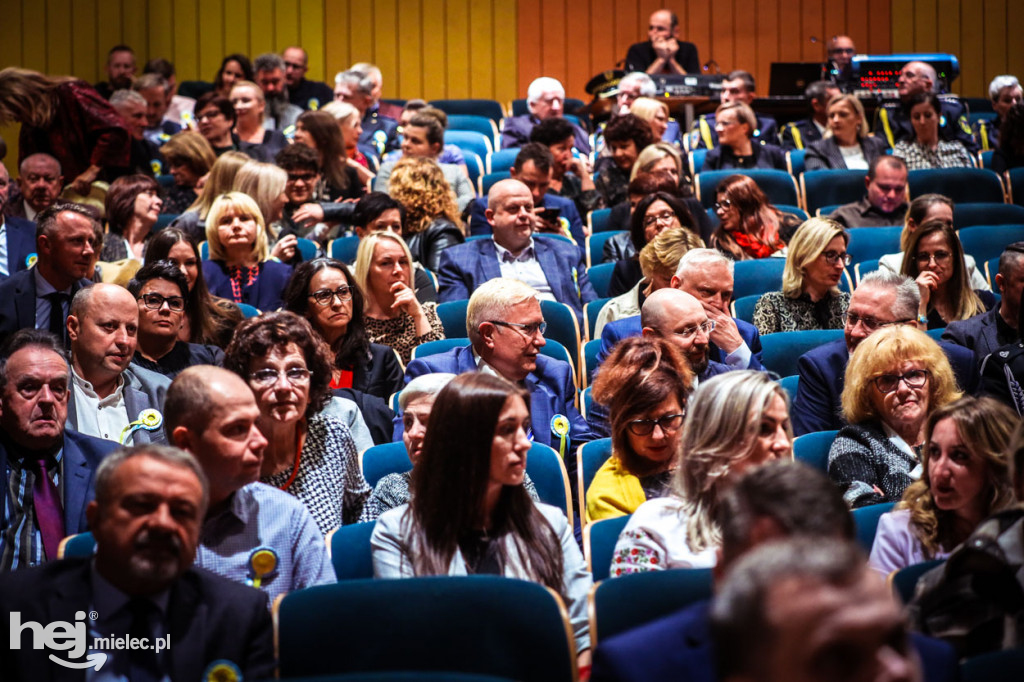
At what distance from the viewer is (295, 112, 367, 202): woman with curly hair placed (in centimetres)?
566

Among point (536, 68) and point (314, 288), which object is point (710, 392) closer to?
point (314, 288)

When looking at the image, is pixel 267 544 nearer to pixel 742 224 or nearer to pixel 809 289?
pixel 809 289

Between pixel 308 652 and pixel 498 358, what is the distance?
65.6 inches

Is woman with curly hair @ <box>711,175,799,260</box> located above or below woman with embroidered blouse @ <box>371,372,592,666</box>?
above

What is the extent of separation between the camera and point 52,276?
12.3ft

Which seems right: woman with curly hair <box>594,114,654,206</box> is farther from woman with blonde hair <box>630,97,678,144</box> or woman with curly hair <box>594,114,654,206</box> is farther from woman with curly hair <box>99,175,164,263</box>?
woman with curly hair <box>99,175,164,263</box>

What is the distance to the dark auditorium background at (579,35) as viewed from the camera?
929 cm

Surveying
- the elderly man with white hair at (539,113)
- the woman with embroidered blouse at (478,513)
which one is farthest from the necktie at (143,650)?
the elderly man with white hair at (539,113)

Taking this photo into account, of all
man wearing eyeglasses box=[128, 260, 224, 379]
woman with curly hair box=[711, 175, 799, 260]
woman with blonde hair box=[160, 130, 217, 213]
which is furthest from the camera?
woman with blonde hair box=[160, 130, 217, 213]

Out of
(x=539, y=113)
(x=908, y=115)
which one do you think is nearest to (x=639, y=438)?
(x=539, y=113)

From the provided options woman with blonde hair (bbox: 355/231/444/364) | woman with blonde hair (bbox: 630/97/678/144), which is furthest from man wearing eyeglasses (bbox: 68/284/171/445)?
woman with blonde hair (bbox: 630/97/678/144)

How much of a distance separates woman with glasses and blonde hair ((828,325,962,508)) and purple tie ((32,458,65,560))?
5.90 ft

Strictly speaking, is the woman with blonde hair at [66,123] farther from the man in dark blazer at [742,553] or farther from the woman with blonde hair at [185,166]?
the man in dark blazer at [742,553]

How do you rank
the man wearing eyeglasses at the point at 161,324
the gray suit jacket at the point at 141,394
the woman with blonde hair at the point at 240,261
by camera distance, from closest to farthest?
the gray suit jacket at the point at 141,394 < the man wearing eyeglasses at the point at 161,324 < the woman with blonde hair at the point at 240,261
